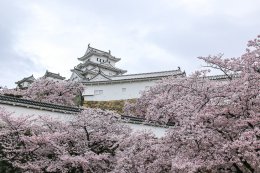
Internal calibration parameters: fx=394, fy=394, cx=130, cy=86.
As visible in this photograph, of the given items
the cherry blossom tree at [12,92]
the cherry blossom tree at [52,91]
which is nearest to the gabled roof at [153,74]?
the cherry blossom tree at [52,91]

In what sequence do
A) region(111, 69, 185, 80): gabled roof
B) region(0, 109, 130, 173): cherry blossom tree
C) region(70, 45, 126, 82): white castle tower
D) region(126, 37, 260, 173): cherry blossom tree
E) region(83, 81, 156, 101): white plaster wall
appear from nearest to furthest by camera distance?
region(126, 37, 260, 173): cherry blossom tree < region(0, 109, 130, 173): cherry blossom tree < region(83, 81, 156, 101): white plaster wall < region(111, 69, 185, 80): gabled roof < region(70, 45, 126, 82): white castle tower

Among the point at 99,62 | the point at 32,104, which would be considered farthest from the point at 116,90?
the point at 99,62

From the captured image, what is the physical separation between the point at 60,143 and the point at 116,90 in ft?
95.0

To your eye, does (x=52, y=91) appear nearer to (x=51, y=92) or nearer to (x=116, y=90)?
(x=51, y=92)

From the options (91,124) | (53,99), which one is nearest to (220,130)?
(91,124)

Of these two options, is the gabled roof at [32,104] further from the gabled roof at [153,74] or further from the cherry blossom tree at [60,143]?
the gabled roof at [153,74]

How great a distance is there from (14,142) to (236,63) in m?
10.8

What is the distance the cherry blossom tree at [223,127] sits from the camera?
42.1 ft

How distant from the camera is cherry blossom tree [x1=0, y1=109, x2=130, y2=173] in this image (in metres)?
18.0

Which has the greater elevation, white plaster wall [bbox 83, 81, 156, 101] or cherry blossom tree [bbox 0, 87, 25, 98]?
white plaster wall [bbox 83, 81, 156, 101]

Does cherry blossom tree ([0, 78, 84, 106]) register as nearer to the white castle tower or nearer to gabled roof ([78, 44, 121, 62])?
the white castle tower

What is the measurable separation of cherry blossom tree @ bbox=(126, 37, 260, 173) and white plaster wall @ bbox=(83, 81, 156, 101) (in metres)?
31.4

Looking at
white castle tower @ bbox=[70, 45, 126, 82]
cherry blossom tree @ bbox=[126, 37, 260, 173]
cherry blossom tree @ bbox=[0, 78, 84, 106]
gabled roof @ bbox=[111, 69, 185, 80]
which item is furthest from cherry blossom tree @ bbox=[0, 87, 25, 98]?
white castle tower @ bbox=[70, 45, 126, 82]

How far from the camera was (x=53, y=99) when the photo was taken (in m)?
34.1
